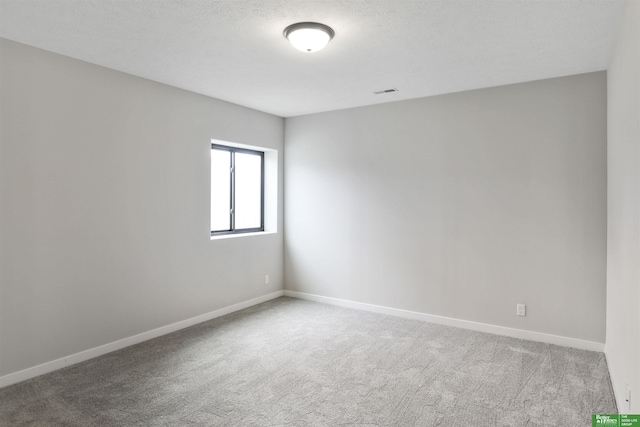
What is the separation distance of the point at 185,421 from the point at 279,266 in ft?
10.3

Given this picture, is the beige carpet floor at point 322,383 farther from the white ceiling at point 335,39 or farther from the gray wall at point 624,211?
the white ceiling at point 335,39

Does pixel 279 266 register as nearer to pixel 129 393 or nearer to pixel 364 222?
pixel 364 222

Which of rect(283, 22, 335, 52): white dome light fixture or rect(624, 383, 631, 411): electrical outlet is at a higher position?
rect(283, 22, 335, 52): white dome light fixture

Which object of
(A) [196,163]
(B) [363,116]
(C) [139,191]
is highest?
(B) [363,116]

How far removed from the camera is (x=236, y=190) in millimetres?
5078

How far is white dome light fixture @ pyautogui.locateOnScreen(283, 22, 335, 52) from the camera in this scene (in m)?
2.53

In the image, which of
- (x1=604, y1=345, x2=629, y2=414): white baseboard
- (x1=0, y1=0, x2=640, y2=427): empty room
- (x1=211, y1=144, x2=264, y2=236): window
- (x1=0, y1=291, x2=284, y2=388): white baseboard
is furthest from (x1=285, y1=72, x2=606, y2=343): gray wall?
(x1=0, y1=291, x2=284, y2=388): white baseboard

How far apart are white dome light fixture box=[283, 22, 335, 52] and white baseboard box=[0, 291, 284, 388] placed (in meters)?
2.98

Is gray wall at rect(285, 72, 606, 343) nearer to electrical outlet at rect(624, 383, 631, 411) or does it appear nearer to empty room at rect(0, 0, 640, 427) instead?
empty room at rect(0, 0, 640, 427)

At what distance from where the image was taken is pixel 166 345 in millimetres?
3613

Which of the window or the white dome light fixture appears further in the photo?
the window

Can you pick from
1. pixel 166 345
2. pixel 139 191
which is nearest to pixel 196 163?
pixel 139 191

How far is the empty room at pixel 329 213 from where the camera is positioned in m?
2.48

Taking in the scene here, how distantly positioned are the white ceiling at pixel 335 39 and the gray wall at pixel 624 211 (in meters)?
0.37
